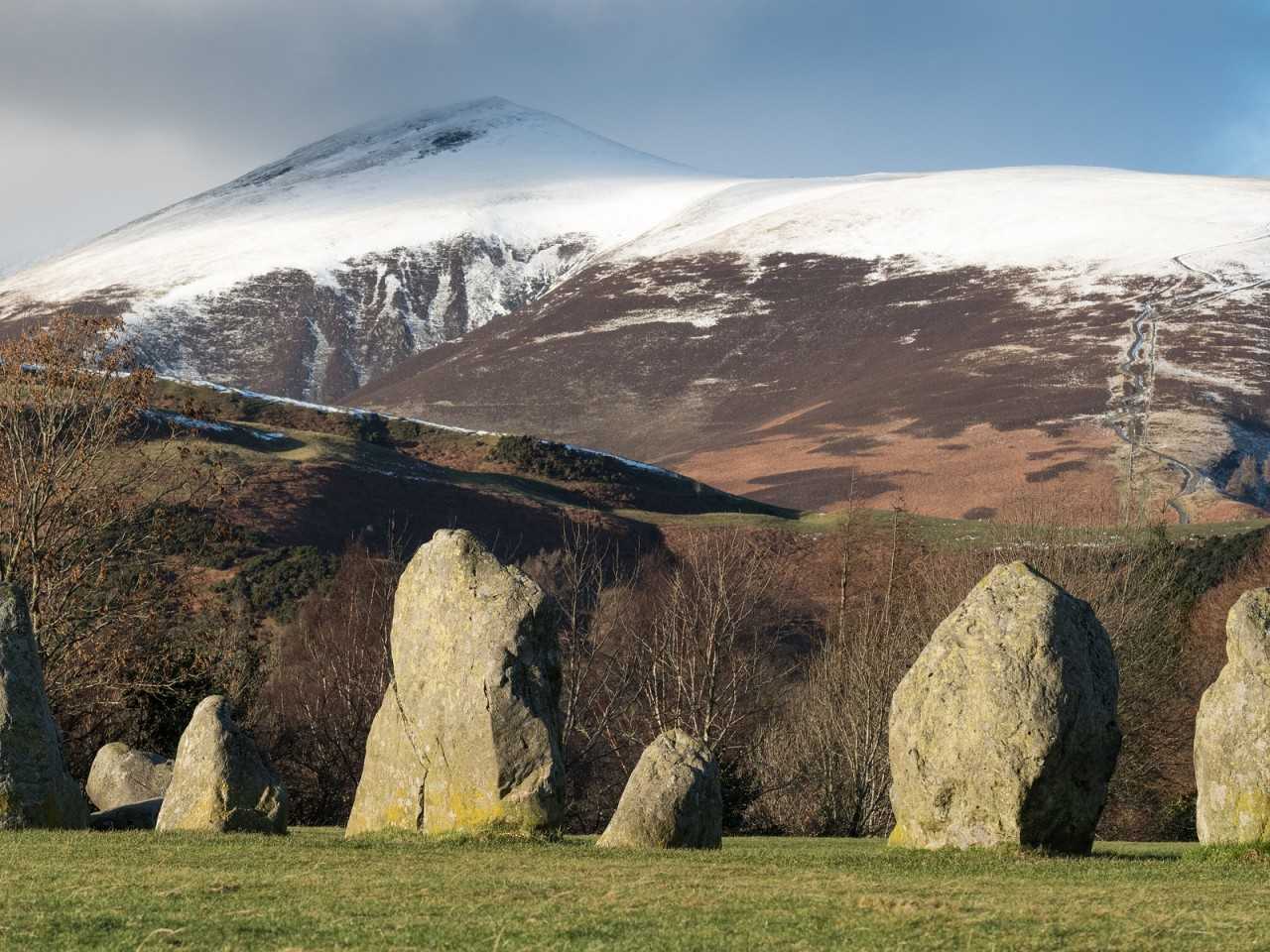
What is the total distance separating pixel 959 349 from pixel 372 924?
177679 millimetres

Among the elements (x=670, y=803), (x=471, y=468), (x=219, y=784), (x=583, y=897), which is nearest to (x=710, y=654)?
(x=670, y=803)

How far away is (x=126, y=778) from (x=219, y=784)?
728 cm

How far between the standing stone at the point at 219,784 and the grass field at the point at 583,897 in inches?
83.7

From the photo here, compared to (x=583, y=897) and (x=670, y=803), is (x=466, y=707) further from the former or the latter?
(x=583, y=897)

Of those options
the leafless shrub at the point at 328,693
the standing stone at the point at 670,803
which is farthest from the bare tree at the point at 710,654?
the standing stone at the point at 670,803

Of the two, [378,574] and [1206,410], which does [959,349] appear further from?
[378,574]

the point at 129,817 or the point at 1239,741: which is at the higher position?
the point at 1239,741

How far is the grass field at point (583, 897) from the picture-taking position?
12.9m

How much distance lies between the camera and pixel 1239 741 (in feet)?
71.9

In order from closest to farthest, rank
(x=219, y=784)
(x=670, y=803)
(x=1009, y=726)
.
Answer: (x=1009, y=726) → (x=670, y=803) → (x=219, y=784)

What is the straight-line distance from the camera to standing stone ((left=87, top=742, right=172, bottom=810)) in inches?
1139

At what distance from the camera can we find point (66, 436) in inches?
1688

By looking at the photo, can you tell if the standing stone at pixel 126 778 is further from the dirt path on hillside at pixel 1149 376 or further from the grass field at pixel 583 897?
the dirt path on hillside at pixel 1149 376

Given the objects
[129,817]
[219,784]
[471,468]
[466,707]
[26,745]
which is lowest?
[471,468]
